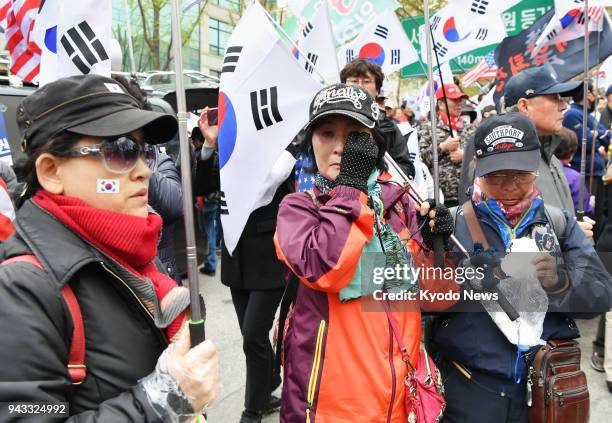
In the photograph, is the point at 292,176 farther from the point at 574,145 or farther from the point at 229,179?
the point at 574,145

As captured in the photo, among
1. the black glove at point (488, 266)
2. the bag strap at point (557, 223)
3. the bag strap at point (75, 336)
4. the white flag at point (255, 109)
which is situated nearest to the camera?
the bag strap at point (75, 336)

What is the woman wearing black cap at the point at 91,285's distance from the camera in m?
1.11

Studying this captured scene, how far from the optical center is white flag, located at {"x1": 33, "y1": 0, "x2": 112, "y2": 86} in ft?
9.37

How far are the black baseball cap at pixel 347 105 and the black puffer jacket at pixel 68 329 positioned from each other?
991 millimetres

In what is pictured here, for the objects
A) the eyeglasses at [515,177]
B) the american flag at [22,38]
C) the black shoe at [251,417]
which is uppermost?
the american flag at [22,38]

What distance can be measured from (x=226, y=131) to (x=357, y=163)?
104 centimetres

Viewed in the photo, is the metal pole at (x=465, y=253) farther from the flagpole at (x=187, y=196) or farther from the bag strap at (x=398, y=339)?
the flagpole at (x=187, y=196)

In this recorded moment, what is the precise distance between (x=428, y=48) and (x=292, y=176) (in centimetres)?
116

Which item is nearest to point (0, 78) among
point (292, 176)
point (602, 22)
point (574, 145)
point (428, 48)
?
point (292, 176)

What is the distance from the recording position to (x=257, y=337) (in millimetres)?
3191

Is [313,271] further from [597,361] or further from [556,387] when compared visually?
[597,361]

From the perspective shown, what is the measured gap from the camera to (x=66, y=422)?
44.1 inches

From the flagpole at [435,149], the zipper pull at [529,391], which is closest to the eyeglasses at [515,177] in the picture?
the flagpole at [435,149]

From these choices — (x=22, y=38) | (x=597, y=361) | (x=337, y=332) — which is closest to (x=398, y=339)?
(x=337, y=332)
